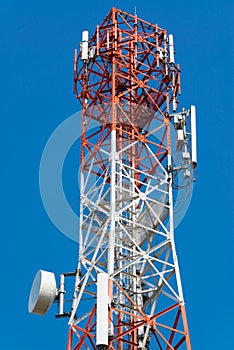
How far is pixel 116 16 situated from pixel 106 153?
8.08m

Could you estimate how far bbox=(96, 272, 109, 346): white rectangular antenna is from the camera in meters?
43.9

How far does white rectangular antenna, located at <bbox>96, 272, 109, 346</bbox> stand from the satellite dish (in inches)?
155

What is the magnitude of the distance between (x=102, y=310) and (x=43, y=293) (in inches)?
178

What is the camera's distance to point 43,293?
1898 inches

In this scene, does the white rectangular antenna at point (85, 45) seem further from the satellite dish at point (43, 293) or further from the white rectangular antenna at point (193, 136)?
the satellite dish at point (43, 293)

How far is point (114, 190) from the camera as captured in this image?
1976 inches

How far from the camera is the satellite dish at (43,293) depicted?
158 ft

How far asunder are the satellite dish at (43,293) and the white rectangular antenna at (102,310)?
3.93m

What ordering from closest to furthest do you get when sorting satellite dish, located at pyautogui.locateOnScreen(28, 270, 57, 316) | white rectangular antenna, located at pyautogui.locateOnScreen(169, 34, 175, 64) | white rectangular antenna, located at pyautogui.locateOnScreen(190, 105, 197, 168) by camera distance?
satellite dish, located at pyautogui.locateOnScreen(28, 270, 57, 316)
white rectangular antenna, located at pyautogui.locateOnScreen(190, 105, 197, 168)
white rectangular antenna, located at pyautogui.locateOnScreen(169, 34, 175, 64)

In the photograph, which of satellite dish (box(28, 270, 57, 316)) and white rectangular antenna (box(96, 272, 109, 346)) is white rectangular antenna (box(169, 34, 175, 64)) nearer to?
satellite dish (box(28, 270, 57, 316))

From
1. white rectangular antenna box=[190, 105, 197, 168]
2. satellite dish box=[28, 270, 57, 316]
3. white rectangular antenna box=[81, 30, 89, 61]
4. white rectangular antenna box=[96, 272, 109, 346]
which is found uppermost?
white rectangular antenna box=[81, 30, 89, 61]

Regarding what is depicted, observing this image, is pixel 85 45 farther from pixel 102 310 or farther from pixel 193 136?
pixel 102 310

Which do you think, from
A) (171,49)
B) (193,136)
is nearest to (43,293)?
(193,136)

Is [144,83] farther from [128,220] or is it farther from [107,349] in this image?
[107,349]
